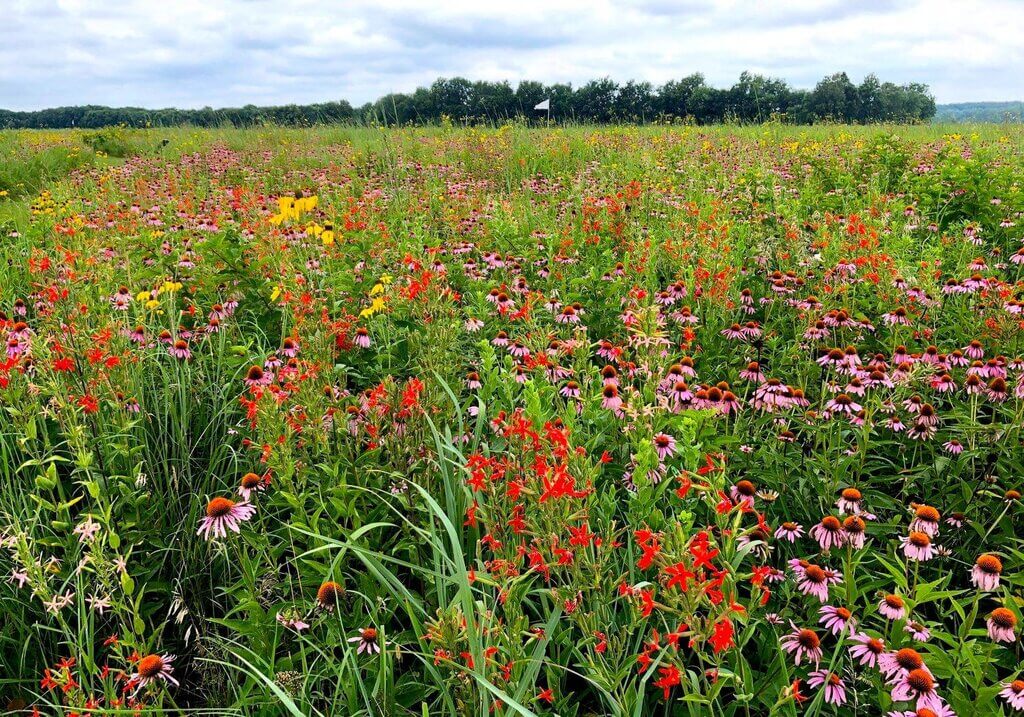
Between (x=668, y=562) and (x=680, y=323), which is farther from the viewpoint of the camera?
(x=680, y=323)

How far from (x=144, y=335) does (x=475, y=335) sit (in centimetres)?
147

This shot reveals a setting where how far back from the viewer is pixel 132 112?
31.5 metres

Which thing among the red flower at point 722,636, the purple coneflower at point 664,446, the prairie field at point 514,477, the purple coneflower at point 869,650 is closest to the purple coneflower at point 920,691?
the prairie field at point 514,477

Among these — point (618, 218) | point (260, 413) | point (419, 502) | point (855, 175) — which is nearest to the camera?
point (260, 413)

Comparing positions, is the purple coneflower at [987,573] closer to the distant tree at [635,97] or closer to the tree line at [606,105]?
the tree line at [606,105]

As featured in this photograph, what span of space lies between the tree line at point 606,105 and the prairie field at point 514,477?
972 cm

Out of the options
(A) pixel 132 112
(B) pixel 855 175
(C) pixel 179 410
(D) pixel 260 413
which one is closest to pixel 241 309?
(C) pixel 179 410

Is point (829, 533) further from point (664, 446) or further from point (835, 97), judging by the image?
point (835, 97)

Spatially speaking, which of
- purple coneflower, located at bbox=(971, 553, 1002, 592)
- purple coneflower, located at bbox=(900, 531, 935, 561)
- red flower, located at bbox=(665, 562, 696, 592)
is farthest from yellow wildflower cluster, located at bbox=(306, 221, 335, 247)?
purple coneflower, located at bbox=(971, 553, 1002, 592)

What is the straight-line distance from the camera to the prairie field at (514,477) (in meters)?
1.34

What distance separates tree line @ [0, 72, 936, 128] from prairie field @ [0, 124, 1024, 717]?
972 centimetres

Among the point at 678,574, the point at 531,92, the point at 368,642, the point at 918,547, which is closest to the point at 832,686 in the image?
the point at 918,547

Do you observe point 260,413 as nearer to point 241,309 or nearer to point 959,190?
point 241,309

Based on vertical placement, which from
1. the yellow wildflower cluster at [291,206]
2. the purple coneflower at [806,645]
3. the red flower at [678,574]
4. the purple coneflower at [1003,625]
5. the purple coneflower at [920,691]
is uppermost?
the yellow wildflower cluster at [291,206]
